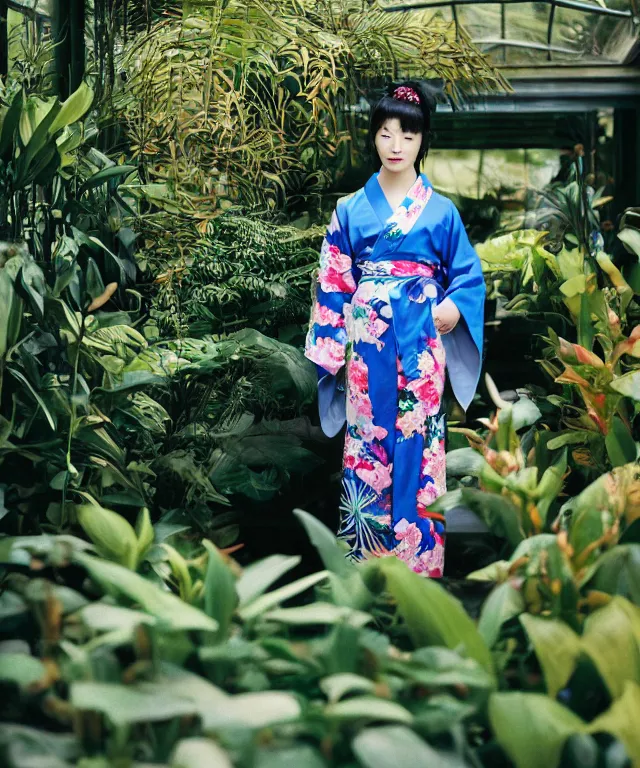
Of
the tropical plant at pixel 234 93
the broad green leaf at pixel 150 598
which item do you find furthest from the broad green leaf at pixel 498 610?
the tropical plant at pixel 234 93

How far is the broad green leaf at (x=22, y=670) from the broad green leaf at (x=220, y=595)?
0.22 meters

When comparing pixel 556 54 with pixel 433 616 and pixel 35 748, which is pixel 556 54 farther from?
pixel 35 748

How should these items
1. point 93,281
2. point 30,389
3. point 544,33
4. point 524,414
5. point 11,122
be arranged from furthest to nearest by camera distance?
point 544,33 < point 524,414 < point 93,281 < point 11,122 < point 30,389

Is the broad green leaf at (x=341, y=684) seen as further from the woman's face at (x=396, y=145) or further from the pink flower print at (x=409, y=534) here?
the woman's face at (x=396, y=145)

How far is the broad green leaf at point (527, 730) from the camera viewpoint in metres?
1.09

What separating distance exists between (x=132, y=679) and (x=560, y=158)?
495 centimetres

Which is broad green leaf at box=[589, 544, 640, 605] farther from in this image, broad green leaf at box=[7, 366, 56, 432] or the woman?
the woman

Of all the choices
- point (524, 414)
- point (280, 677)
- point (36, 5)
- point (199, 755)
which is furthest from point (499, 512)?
point (36, 5)

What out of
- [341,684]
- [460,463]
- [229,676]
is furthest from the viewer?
[460,463]

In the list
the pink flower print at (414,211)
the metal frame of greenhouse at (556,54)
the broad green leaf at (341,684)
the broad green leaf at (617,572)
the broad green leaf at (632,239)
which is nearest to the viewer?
the broad green leaf at (341,684)

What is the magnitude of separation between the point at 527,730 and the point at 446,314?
1.86m

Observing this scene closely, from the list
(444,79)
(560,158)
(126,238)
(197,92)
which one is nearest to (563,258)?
(444,79)

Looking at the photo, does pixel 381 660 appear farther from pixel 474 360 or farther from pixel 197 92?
pixel 197 92

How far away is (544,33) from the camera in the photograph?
203 inches
